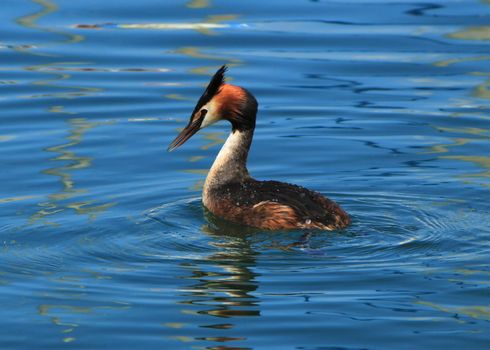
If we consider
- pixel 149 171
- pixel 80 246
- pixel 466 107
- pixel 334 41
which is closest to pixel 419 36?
pixel 334 41

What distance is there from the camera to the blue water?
7.60 metres

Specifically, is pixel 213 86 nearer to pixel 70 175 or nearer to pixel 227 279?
pixel 70 175

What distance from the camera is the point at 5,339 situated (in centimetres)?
734

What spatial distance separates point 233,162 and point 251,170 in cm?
96

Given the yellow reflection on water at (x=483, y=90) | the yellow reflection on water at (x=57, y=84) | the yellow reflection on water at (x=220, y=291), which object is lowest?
the yellow reflection on water at (x=220, y=291)

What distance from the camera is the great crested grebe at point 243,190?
9.16 meters


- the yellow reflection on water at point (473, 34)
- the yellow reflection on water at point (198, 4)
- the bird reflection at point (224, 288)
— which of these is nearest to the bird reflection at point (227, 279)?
the bird reflection at point (224, 288)

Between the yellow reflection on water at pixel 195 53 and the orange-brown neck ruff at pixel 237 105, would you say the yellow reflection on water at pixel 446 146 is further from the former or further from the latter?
the yellow reflection on water at pixel 195 53

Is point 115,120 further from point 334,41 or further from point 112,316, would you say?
point 112,316

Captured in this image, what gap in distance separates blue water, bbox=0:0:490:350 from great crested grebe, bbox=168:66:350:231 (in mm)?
127

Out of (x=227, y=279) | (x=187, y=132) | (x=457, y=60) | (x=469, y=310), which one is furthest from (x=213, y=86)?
(x=457, y=60)

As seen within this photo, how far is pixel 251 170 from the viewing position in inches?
440

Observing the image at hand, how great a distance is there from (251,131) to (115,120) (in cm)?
271

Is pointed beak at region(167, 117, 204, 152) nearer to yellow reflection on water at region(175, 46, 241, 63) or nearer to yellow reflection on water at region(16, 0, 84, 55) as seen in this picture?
yellow reflection on water at region(175, 46, 241, 63)
